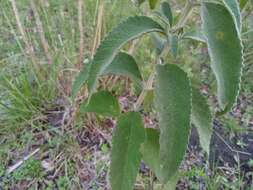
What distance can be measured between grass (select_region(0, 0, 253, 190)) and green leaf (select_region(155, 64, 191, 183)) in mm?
540

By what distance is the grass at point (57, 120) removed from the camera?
1.28 metres

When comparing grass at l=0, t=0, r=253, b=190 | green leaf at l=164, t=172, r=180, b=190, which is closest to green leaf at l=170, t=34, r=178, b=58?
green leaf at l=164, t=172, r=180, b=190

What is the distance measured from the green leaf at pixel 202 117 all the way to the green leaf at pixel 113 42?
0.20m

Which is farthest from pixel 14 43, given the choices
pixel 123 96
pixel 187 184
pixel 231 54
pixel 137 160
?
pixel 231 54

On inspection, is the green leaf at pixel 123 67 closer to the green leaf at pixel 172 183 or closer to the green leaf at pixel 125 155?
the green leaf at pixel 125 155

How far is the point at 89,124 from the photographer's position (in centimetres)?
141

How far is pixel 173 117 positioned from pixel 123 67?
22 centimetres

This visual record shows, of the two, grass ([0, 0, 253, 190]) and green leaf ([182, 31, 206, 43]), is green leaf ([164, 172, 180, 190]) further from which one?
green leaf ([182, 31, 206, 43])

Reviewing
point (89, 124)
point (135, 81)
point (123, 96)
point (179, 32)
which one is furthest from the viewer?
point (123, 96)


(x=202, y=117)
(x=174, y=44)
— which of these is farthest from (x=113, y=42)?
(x=202, y=117)

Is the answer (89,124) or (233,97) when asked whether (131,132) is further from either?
(89,124)

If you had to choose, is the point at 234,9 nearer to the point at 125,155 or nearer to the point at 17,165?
the point at 125,155

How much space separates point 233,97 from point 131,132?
29cm

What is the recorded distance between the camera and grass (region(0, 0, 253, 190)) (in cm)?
128
